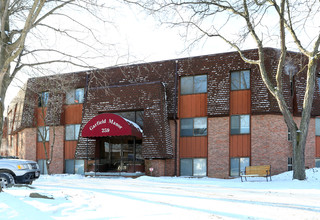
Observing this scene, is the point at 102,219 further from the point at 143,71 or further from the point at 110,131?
the point at 143,71

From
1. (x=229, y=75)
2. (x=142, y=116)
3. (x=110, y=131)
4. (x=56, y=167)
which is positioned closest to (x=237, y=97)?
(x=229, y=75)

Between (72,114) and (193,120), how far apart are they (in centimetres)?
1080

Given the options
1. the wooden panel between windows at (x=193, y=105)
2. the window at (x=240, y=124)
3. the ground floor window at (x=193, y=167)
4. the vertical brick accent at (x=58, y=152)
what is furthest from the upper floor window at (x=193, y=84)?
the vertical brick accent at (x=58, y=152)

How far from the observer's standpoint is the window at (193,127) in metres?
26.3

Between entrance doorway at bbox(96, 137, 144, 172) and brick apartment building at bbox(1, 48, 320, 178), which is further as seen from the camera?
entrance doorway at bbox(96, 137, 144, 172)

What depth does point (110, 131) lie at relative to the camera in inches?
972

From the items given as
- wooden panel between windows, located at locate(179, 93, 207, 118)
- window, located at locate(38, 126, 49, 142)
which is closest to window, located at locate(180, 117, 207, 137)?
wooden panel between windows, located at locate(179, 93, 207, 118)

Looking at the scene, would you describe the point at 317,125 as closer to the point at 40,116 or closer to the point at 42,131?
the point at 42,131

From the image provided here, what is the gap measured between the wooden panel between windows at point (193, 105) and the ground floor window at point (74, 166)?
9.78 m

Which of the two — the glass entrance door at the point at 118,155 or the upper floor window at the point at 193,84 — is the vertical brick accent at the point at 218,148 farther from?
the glass entrance door at the point at 118,155

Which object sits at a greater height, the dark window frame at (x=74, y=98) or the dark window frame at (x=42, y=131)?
the dark window frame at (x=74, y=98)

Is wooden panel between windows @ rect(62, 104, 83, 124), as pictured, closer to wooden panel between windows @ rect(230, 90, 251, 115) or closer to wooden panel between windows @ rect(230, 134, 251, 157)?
wooden panel between windows @ rect(230, 90, 251, 115)

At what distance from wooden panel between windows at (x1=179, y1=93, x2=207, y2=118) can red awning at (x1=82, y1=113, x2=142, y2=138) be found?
3.65 metres

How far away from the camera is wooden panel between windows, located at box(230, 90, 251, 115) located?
25.0 metres
